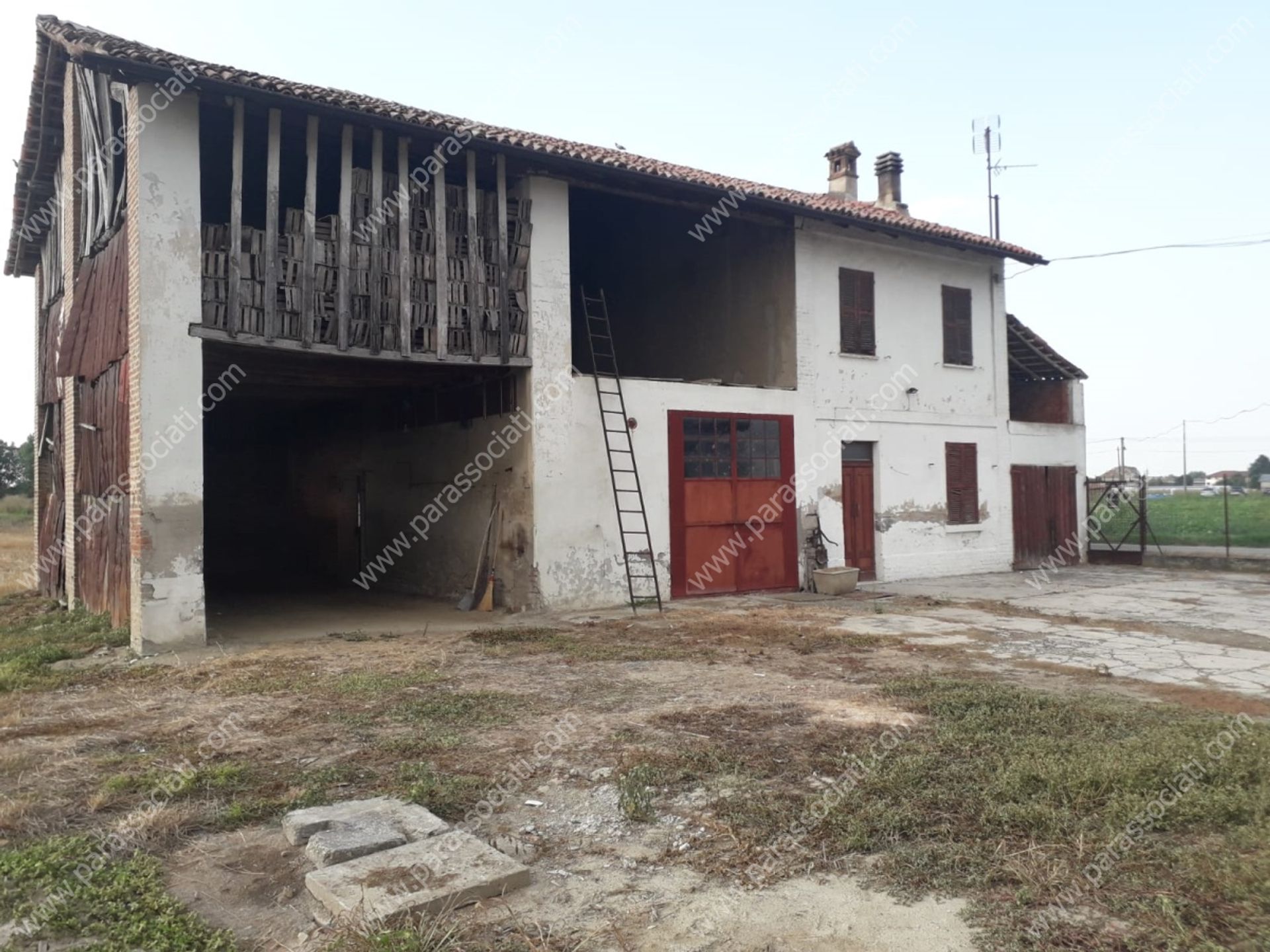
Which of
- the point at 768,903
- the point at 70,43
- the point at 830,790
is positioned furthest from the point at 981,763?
the point at 70,43

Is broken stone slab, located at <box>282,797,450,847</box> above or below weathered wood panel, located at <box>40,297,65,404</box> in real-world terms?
below

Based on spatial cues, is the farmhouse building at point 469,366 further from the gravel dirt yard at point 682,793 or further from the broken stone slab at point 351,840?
the broken stone slab at point 351,840

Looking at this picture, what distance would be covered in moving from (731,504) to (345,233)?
6.65m

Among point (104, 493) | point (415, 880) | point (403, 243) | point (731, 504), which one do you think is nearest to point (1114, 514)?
point (731, 504)

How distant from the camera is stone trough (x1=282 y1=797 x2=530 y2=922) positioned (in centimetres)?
326

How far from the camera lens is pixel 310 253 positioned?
33.2 feet

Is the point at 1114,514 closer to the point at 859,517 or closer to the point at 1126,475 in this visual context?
the point at 1126,475

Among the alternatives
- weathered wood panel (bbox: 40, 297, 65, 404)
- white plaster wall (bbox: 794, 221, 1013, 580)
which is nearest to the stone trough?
white plaster wall (bbox: 794, 221, 1013, 580)

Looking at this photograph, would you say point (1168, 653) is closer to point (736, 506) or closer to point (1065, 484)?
point (736, 506)

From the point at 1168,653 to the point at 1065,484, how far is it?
36.8 feet

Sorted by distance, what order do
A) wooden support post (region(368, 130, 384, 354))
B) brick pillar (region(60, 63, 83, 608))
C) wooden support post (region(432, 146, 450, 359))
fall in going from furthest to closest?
brick pillar (region(60, 63, 83, 608))
wooden support post (region(432, 146, 450, 359))
wooden support post (region(368, 130, 384, 354))

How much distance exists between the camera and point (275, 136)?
32.9 ft

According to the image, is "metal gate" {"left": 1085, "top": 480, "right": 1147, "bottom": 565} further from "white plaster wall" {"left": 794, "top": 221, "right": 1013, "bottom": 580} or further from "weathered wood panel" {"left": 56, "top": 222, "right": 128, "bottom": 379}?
"weathered wood panel" {"left": 56, "top": 222, "right": 128, "bottom": 379}

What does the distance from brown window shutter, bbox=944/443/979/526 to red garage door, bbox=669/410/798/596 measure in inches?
154
